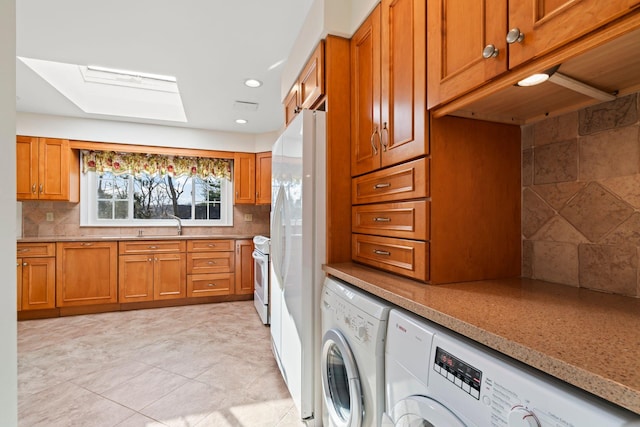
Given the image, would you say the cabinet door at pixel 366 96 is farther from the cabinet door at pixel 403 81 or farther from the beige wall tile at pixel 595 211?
the beige wall tile at pixel 595 211

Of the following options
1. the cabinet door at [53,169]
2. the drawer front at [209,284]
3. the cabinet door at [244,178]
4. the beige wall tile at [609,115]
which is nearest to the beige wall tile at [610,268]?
the beige wall tile at [609,115]

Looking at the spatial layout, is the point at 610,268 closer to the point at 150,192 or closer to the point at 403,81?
the point at 403,81

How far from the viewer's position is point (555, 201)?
4.01 feet

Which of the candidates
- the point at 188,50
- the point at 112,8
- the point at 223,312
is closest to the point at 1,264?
the point at 112,8

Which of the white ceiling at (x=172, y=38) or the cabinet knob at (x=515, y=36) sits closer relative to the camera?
the cabinet knob at (x=515, y=36)

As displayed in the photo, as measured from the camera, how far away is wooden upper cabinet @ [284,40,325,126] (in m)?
1.80

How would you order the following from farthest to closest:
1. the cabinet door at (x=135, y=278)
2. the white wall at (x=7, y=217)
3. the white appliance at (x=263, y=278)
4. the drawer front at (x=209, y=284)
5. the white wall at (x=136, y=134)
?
the drawer front at (x=209, y=284) < the cabinet door at (x=135, y=278) < the white wall at (x=136, y=134) < the white appliance at (x=263, y=278) < the white wall at (x=7, y=217)

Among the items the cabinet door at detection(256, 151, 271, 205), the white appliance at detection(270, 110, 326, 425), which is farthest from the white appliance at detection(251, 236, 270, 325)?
the white appliance at detection(270, 110, 326, 425)

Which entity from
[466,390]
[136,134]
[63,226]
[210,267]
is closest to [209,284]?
[210,267]

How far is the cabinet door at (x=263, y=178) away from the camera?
4523 millimetres

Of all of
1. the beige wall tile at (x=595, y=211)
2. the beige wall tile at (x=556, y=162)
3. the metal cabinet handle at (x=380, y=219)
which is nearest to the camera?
the beige wall tile at (x=595, y=211)

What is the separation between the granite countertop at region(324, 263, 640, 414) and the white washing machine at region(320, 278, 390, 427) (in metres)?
0.10

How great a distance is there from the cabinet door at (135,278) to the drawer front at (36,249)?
69 cm

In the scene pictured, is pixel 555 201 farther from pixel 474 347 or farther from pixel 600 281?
pixel 474 347
